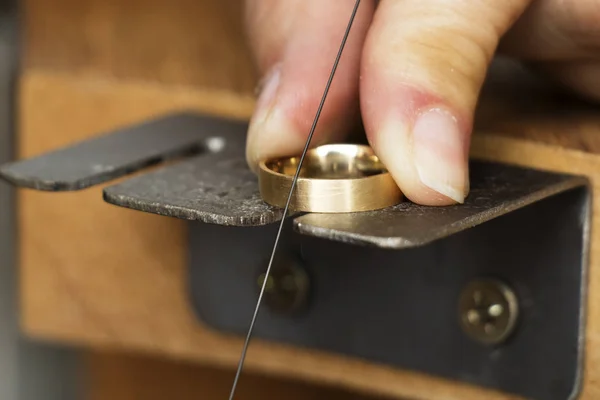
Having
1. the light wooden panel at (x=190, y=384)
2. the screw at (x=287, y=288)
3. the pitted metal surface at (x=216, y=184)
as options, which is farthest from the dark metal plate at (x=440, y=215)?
the light wooden panel at (x=190, y=384)

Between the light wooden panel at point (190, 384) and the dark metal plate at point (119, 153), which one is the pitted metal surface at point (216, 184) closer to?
the dark metal plate at point (119, 153)

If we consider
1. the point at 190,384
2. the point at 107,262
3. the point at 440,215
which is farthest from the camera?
the point at 190,384

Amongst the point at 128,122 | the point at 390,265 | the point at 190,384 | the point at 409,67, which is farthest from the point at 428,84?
the point at 190,384

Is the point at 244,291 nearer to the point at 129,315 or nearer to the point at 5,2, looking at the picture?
the point at 129,315

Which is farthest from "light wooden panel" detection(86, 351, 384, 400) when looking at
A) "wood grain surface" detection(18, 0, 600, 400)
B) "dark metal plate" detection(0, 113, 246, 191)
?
"dark metal plate" detection(0, 113, 246, 191)

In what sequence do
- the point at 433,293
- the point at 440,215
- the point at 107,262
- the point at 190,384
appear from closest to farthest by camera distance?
the point at 440,215 < the point at 433,293 < the point at 107,262 < the point at 190,384

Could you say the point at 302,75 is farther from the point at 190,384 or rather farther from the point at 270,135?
the point at 190,384
